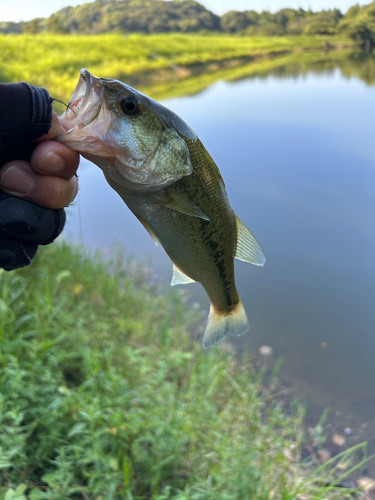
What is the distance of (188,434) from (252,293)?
3666 mm

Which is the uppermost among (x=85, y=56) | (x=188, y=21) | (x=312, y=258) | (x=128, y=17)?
(x=188, y=21)

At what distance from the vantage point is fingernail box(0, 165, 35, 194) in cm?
141

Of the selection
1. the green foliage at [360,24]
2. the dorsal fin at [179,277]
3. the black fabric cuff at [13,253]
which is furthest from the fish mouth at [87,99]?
the green foliage at [360,24]

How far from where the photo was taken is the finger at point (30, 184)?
141 centimetres

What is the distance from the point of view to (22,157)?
1.47 meters

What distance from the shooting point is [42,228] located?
1.48 m

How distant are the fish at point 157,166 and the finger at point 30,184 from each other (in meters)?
0.20

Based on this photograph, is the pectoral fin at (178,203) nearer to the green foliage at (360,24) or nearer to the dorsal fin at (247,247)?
the dorsal fin at (247,247)

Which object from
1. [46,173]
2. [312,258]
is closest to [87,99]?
[46,173]

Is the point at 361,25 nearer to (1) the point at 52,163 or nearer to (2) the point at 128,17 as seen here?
(2) the point at 128,17

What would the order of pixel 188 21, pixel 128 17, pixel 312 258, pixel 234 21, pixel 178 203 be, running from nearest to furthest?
1. pixel 178 203
2. pixel 312 258
3. pixel 128 17
4. pixel 188 21
5. pixel 234 21

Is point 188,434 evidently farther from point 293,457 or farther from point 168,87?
point 168,87

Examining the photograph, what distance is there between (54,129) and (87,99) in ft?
0.90

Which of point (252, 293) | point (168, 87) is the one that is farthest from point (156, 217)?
point (168, 87)
